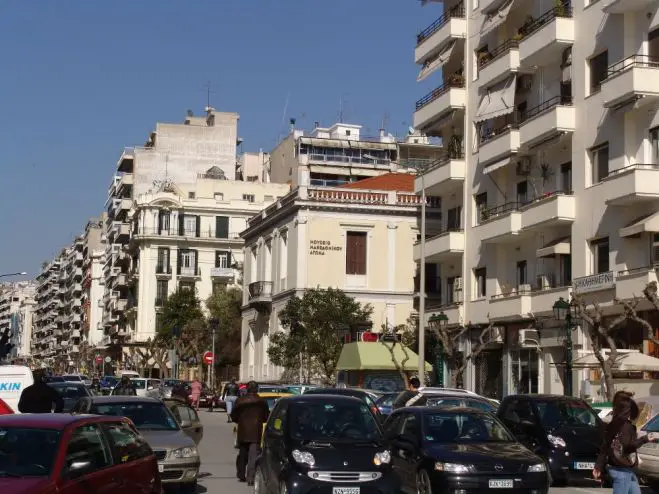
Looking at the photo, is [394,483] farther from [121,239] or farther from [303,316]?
[121,239]

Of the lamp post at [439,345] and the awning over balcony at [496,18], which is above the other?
the awning over balcony at [496,18]

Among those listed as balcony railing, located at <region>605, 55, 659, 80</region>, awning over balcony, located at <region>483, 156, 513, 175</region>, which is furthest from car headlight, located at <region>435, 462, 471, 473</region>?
awning over balcony, located at <region>483, 156, 513, 175</region>

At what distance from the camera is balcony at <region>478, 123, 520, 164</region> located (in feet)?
137

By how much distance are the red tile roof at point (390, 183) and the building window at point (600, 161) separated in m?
29.4

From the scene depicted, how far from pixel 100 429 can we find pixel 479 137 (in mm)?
36135

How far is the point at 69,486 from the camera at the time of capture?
10719 mm

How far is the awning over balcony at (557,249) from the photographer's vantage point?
127 feet

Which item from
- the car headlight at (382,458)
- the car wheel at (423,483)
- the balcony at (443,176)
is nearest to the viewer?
the car headlight at (382,458)

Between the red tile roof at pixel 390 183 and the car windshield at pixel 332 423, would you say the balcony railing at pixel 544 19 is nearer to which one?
the red tile roof at pixel 390 183

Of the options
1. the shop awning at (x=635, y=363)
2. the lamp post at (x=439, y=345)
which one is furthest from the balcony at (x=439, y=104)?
the shop awning at (x=635, y=363)

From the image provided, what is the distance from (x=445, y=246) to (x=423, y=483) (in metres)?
32.1

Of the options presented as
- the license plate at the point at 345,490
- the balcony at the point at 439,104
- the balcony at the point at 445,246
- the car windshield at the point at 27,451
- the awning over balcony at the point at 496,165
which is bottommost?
the license plate at the point at 345,490

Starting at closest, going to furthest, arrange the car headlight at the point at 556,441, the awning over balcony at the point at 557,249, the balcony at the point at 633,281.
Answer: the car headlight at the point at 556,441 → the balcony at the point at 633,281 → the awning over balcony at the point at 557,249

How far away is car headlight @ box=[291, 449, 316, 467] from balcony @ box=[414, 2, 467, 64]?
35.1 m
